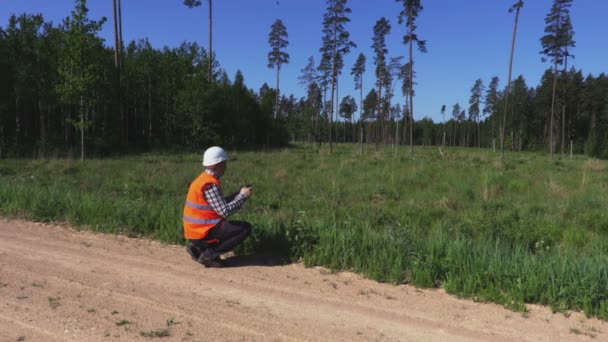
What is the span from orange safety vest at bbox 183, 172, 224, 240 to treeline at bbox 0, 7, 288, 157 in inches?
738

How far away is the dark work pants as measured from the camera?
527 cm

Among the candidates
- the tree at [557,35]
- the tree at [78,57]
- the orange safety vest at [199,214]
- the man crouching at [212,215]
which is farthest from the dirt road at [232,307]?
the tree at [557,35]

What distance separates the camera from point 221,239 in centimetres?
532

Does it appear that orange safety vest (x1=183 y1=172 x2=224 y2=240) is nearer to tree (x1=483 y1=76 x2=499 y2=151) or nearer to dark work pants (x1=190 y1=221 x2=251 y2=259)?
dark work pants (x1=190 y1=221 x2=251 y2=259)

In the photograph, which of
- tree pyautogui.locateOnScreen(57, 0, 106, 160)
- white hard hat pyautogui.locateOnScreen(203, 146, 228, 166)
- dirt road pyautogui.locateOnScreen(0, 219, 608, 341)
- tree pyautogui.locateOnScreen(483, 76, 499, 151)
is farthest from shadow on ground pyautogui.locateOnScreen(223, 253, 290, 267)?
tree pyautogui.locateOnScreen(483, 76, 499, 151)

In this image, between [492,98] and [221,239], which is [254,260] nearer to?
[221,239]

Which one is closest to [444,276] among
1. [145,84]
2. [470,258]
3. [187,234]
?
[470,258]

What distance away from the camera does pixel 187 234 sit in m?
5.38

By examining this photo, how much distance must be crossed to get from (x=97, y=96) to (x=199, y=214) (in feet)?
78.7

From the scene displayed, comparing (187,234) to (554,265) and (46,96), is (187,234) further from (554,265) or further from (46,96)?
(46,96)

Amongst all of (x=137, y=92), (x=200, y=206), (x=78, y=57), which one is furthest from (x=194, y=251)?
(x=137, y=92)

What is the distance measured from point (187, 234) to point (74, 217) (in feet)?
12.0

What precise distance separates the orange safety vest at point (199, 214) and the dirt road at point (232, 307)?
0.48 m

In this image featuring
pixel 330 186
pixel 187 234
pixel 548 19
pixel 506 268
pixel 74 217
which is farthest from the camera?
pixel 548 19
